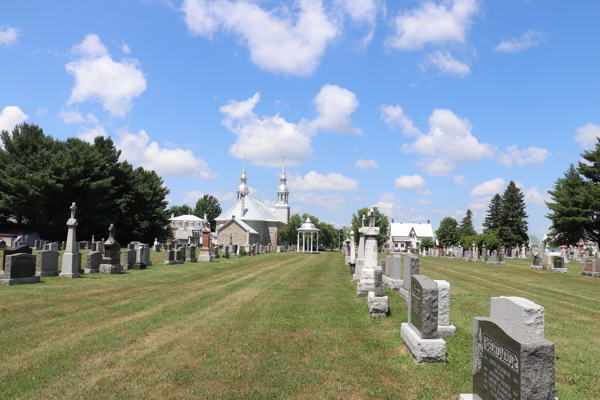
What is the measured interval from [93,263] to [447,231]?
3743 inches

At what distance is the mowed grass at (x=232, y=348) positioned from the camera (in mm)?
5273

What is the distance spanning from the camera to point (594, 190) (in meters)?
38.1

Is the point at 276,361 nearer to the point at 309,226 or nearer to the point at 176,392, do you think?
the point at 176,392

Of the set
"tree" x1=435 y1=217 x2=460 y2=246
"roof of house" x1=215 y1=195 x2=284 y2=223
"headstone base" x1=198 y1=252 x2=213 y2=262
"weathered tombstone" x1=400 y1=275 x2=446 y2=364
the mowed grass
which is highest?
"roof of house" x1=215 y1=195 x2=284 y2=223

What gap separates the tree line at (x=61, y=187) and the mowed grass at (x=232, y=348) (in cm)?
3658

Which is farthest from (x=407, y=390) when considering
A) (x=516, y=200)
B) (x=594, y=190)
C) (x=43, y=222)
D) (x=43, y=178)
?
(x=516, y=200)

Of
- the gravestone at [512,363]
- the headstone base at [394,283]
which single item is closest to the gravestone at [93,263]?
the headstone base at [394,283]

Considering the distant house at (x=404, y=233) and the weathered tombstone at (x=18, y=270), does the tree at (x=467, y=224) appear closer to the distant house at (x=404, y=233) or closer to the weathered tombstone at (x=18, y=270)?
the distant house at (x=404, y=233)

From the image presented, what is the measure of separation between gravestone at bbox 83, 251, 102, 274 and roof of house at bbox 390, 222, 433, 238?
11298cm

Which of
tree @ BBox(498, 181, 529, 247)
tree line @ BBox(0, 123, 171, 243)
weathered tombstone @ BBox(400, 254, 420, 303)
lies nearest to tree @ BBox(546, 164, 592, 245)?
tree @ BBox(498, 181, 529, 247)

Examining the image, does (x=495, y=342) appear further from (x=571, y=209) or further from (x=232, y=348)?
(x=571, y=209)

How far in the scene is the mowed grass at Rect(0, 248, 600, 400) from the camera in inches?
208

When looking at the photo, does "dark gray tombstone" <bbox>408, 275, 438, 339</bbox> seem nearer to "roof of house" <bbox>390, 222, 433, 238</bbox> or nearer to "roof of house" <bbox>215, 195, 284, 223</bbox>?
"roof of house" <bbox>215, 195, 284, 223</bbox>

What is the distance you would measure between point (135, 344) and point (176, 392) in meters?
2.47
